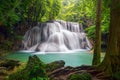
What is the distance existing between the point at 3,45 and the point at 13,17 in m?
5.18

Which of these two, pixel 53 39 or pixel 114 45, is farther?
pixel 53 39

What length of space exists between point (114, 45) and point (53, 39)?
104ft

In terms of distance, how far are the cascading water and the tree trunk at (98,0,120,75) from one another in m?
27.7

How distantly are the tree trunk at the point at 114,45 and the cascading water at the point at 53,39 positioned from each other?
27.7 metres

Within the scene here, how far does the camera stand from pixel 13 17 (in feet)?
94.0

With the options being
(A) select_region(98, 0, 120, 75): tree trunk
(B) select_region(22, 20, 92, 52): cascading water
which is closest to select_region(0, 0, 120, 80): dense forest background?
(A) select_region(98, 0, 120, 75): tree trunk

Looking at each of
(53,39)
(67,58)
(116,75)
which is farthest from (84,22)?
(116,75)

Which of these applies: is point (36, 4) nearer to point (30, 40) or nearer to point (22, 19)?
point (22, 19)

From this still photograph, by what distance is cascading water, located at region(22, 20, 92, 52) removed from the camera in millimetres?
38659

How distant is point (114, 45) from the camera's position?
9523 mm

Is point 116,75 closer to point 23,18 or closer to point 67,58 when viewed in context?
point 67,58

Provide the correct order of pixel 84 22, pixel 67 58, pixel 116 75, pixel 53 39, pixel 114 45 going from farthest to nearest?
pixel 84 22 < pixel 53 39 < pixel 67 58 < pixel 114 45 < pixel 116 75

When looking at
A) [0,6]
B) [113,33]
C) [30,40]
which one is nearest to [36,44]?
[30,40]

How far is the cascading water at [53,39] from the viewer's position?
3866cm
